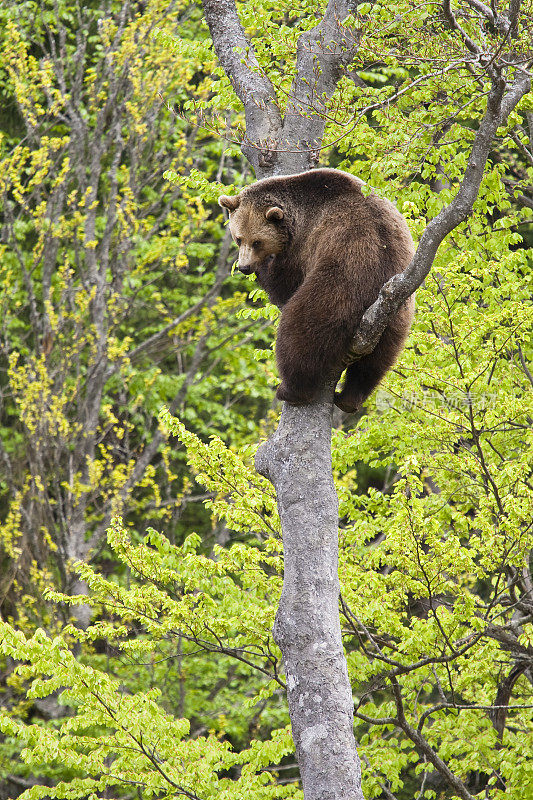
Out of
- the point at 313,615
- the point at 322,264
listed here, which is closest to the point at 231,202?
the point at 322,264

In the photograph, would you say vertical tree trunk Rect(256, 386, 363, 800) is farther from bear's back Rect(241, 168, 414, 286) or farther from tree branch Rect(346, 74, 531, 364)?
bear's back Rect(241, 168, 414, 286)

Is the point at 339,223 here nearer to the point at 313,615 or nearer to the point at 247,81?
the point at 247,81

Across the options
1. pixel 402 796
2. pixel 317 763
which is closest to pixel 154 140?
pixel 402 796

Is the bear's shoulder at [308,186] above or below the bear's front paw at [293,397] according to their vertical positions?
above

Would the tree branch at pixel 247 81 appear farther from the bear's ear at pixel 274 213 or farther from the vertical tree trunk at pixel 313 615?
the vertical tree trunk at pixel 313 615

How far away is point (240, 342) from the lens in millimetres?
15102

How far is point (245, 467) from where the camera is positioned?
6.92m

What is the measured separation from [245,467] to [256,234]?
2350mm

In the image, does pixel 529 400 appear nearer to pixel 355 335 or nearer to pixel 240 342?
pixel 355 335

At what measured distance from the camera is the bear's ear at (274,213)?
4.94 m

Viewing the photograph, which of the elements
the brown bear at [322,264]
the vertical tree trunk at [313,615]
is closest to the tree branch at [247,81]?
the brown bear at [322,264]

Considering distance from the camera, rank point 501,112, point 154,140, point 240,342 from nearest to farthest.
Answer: point 501,112
point 154,140
point 240,342

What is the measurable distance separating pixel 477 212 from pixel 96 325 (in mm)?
5643

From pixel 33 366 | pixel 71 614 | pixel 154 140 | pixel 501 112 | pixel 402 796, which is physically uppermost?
pixel 154 140
